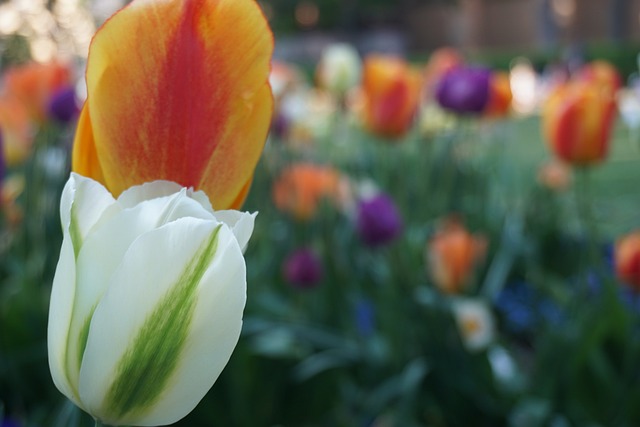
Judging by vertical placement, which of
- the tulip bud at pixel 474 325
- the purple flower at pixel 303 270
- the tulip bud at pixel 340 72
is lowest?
the tulip bud at pixel 340 72

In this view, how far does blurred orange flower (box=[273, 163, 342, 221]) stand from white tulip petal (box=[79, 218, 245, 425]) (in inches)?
47.7

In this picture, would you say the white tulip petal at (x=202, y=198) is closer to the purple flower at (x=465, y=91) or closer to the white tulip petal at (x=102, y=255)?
the white tulip petal at (x=102, y=255)

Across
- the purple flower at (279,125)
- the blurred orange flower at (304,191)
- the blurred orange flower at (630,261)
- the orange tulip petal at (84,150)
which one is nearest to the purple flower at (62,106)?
the blurred orange flower at (304,191)

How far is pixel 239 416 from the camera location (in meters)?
1.07

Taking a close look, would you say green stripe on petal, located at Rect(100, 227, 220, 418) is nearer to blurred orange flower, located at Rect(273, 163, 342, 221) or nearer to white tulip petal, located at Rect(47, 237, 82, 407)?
white tulip petal, located at Rect(47, 237, 82, 407)

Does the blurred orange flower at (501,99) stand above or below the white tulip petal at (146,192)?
below

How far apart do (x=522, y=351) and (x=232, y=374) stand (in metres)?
1.04

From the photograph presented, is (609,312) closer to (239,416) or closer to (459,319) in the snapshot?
(459,319)

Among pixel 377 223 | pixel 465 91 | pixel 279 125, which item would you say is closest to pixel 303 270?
pixel 377 223

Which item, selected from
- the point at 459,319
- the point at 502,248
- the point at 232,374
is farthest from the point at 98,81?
the point at 502,248

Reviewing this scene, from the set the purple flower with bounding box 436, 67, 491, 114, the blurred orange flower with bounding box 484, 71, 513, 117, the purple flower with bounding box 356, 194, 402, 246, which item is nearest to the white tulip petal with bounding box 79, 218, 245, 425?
the purple flower with bounding box 356, 194, 402, 246

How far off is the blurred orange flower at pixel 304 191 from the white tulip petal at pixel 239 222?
1185 millimetres

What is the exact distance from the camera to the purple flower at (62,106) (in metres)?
1.25

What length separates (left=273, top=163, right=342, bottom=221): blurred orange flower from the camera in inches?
57.3
